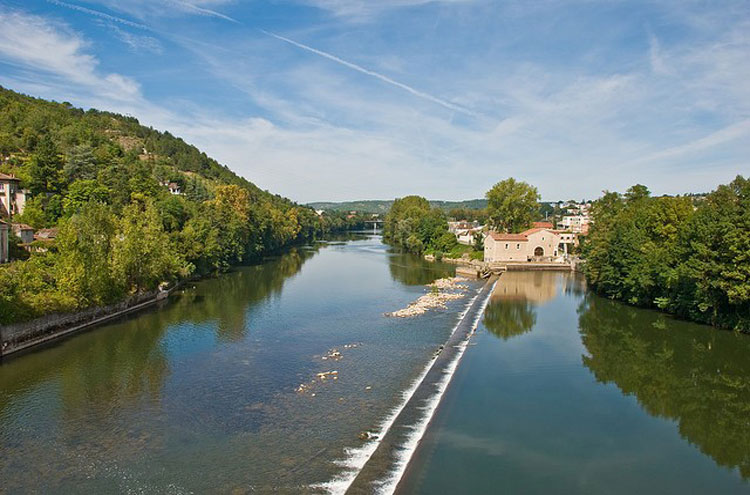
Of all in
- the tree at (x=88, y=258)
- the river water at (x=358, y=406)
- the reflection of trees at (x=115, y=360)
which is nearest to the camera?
the river water at (x=358, y=406)

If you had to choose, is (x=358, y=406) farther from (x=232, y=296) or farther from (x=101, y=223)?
(x=232, y=296)

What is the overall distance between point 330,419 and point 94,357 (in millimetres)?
13279

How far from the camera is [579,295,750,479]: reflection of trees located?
1695 cm

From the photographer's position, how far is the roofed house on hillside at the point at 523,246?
67.6 meters

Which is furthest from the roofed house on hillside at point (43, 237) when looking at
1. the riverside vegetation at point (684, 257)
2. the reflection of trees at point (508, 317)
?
the riverside vegetation at point (684, 257)

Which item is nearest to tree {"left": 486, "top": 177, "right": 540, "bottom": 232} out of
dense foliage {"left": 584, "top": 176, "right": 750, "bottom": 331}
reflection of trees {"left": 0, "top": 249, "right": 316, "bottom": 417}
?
dense foliage {"left": 584, "top": 176, "right": 750, "bottom": 331}

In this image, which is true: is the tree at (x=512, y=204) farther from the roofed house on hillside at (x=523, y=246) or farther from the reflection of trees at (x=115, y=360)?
the reflection of trees at (x=115, y=360)

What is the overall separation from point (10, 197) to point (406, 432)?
4498 cm

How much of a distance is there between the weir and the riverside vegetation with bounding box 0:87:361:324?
61.9ft

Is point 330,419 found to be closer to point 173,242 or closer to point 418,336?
point 418,336

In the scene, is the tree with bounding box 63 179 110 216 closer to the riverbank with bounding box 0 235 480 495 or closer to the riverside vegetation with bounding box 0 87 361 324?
the riverside vegetation with bounding box 0 87 361 324

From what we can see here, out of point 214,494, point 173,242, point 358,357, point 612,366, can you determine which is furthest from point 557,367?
point 173,242

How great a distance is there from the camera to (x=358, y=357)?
78.6 ft

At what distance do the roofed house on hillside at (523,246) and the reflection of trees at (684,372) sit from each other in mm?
32220
